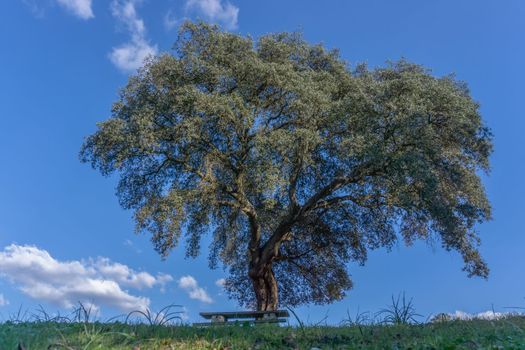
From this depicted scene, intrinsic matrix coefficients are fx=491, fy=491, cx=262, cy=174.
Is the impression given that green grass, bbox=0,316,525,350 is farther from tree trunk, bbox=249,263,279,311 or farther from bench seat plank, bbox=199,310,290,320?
tree trunk, bbox=249,263,279,311

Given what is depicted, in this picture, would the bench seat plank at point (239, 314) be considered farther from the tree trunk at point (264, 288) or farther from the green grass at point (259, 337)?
the green grass at point (259, 337)

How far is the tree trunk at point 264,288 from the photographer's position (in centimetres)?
2208

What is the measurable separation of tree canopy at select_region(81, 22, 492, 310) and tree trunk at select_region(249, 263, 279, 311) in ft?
0.16

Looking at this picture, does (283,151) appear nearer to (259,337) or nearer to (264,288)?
(264,288)

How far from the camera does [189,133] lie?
19.0 meters

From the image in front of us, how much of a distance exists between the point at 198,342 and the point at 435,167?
16273 millimetres

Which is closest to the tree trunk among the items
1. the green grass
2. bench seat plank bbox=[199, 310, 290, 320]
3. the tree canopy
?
the tree canopy

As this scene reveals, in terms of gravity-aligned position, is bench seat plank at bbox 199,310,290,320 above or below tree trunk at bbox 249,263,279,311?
below

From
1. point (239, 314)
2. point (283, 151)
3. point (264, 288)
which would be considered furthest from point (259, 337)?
point (264, 288)

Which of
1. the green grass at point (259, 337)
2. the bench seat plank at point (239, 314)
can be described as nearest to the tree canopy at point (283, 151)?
the bench seat plank at point (239, 314)

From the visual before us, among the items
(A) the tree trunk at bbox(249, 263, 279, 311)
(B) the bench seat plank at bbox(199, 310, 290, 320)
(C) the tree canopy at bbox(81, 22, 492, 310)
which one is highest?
(C) the tree canopy at bbox(81, 22, 492, 310)

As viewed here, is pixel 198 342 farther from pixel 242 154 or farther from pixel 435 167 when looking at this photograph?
pixel 435 167

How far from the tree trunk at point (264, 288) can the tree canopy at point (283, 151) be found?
1.9 inches

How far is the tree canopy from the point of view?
19438mm
